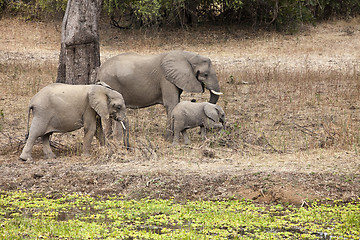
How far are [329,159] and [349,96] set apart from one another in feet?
20.0

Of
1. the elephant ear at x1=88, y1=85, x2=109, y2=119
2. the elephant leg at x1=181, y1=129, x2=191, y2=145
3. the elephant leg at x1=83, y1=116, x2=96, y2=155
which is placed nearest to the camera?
the elephant ear at x1=88, y1=85, x2=109, y2=119

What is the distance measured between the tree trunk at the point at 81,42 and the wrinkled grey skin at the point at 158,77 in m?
1.23

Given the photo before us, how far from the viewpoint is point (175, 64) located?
1199 centimetres

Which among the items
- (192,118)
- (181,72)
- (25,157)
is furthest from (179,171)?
(181,72)

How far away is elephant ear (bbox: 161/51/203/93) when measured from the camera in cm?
1191

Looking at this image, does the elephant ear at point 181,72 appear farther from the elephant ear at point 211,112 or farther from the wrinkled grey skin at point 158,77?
the elephant ear at point 211,112

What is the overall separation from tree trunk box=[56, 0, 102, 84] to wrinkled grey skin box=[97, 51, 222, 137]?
123 centimetres

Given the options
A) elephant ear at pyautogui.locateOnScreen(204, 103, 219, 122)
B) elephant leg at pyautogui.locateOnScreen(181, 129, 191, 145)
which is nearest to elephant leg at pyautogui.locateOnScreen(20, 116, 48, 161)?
elephant leg at pyautogui.locateOnScreen(181, 129, 191, 145)

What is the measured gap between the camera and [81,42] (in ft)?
42.5

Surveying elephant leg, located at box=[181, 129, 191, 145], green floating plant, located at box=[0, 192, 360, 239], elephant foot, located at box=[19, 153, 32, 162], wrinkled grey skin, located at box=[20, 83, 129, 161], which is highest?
wrinkled grey skin, located at box=[20, 83, 129, 161]

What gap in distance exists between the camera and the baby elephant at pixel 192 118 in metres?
11.2

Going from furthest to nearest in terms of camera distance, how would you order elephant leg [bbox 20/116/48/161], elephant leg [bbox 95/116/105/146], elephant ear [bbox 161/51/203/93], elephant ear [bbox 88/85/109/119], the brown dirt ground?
elephant ear [bbox 161/51/203/93] → elephant leg [bbox 95/116/105/146] → elephant ear [bbox 88/85/109/119] → elephant leg [bbox 20/116/48/161] → the brown dirt ground

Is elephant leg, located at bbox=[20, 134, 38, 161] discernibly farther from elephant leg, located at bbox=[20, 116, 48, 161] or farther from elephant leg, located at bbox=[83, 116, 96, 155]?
elephant leg, located at bbox=[83, 116, 96, 155]

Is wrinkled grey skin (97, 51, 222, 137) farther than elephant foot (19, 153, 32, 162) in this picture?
Yes
